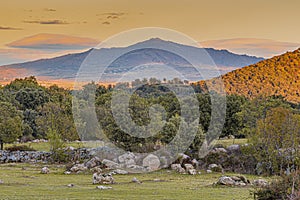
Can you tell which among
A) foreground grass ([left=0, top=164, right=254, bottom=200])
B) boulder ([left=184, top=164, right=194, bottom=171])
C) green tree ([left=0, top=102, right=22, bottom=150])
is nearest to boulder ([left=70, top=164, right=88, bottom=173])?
foreground grass ([left=0, top=164, right=254, bottom=200])

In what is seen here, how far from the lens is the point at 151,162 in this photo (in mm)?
59500

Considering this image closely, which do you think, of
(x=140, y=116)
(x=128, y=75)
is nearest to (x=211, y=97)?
(x=128, y=75)

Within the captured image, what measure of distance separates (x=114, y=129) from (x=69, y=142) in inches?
707

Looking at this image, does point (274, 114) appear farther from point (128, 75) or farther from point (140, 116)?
point (128, 75)

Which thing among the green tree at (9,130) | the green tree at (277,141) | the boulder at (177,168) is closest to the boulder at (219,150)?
the green tree at (277,141)

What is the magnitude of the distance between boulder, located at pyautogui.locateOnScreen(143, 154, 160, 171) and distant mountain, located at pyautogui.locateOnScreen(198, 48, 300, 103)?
91329 mm

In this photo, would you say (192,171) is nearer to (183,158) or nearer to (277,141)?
(183,158)

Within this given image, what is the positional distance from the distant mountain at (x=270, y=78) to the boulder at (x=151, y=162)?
300 ft

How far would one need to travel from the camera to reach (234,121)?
89062 millimetres

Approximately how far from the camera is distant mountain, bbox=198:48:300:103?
153 meters

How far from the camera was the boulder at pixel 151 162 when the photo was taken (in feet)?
193

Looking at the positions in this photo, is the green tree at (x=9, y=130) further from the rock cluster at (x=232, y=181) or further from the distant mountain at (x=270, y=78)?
the distant mountain at (x=270, y=78)

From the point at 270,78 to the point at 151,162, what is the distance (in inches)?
4451

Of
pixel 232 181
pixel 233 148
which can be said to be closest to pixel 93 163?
pixel 233 148
